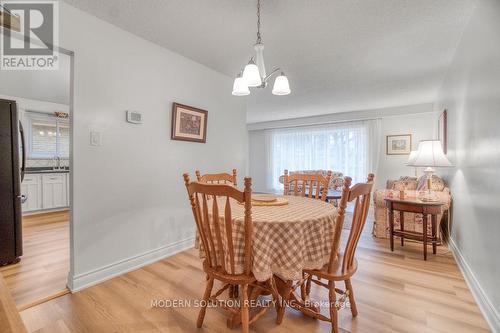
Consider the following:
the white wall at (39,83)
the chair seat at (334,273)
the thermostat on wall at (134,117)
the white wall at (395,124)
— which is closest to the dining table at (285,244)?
the chair seat at (334,273)

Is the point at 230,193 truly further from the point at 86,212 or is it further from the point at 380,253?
the point at 380,253

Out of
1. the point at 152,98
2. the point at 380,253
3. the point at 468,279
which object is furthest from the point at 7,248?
the point at 468,279

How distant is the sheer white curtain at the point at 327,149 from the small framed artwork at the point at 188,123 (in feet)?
13.9

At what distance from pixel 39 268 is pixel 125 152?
4.62 ft

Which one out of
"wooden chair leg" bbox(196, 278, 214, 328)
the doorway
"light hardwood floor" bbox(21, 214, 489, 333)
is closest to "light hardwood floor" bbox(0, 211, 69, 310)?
the doorway

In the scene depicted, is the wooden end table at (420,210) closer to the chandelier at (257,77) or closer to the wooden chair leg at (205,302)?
the chandelier at (257,77)

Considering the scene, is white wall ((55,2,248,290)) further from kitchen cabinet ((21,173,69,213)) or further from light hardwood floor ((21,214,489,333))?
kitchen cabinet ((21,173,69,213))

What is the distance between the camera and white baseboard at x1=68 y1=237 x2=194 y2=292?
1924 millimetres

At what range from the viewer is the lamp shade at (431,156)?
8.31ft

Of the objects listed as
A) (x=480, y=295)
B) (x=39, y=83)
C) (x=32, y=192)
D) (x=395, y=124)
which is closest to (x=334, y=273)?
(x=480, y=295)

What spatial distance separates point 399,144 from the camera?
543 cm

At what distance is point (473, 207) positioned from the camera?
1953mm

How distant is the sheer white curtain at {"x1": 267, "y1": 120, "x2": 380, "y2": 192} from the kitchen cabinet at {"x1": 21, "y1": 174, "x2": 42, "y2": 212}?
548 cm

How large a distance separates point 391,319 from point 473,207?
3.89 ft
